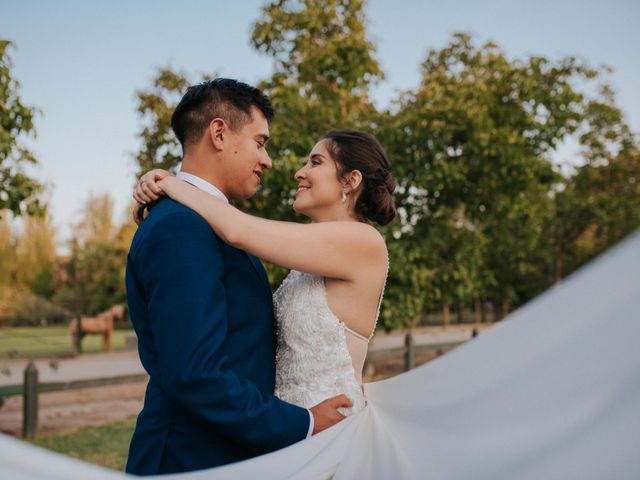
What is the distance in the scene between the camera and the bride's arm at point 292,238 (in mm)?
2090

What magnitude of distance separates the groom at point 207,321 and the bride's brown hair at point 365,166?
0.50 m

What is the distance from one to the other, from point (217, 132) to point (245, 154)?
0.14 meters

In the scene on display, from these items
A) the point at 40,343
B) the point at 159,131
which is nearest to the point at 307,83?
the point at 159,131

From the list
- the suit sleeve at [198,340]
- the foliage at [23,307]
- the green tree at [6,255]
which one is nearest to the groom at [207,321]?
the suit sleeve at [198,340]

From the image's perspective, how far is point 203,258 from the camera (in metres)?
1.90

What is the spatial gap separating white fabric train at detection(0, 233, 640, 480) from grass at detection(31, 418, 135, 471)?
19.9 feet

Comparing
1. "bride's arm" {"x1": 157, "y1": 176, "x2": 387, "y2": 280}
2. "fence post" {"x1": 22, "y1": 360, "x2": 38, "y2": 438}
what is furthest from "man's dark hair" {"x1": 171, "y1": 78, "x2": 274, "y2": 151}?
"fence post" {"x1": 22, "y1": 360, "x2": 38, "y2": 438}

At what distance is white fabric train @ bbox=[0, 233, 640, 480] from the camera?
3.97ft

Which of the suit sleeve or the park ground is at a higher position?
the suit sleeve

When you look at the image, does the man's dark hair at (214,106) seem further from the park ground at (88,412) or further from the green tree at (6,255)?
the green tree at (6,255)

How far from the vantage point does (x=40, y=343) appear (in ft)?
88.6

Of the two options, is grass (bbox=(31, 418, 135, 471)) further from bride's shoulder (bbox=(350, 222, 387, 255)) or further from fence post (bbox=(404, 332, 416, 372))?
fence post (bbox=(404, 332, 416, 372))

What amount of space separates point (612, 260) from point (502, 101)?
346 inches

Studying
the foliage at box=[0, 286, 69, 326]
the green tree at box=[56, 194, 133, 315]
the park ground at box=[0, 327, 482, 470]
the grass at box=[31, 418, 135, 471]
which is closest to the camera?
the grass at box=[31, 418, 135, 471]
